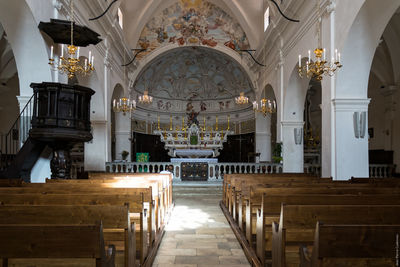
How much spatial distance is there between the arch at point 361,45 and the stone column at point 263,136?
11.3 m

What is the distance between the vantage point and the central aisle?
13.0ft

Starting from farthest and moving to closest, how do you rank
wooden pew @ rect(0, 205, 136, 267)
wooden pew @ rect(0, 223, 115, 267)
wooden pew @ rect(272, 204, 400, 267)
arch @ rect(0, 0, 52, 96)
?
1. arch @ rect(0, 0, 52, 96)
2. wooden pew @ rect(272, 204, 400, 267)
3. wooden pew @ rect(0, 205, 136, 267)
4. wooden pew @ rect(0, 223, 115, 267)

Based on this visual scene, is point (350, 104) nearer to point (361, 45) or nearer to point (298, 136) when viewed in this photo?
point (361, 45)

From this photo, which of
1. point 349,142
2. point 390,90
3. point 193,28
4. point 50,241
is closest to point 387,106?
point 390,90

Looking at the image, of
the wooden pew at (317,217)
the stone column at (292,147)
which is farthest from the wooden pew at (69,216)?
the stone column at (292,147)

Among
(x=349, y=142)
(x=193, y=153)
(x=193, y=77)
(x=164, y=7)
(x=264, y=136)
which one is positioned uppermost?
(x=164, y=7)

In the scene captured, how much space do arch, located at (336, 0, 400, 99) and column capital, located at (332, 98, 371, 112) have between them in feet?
0.33

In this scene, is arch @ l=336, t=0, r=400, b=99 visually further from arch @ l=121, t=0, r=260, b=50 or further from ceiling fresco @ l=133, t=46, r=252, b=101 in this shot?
ceiling fresco @ l=133, t=46, r=252, b=101

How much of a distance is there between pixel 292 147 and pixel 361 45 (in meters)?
6.02

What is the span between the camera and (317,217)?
271cm

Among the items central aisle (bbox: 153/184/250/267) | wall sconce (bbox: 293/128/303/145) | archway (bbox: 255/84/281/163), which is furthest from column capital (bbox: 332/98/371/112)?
archway (bbox: 255/84/281/163)

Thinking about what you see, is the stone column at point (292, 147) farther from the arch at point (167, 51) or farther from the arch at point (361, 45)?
the arch at point (167, 51)

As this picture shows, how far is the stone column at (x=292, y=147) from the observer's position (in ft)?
42.1

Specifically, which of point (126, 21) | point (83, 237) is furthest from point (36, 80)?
point (126, 21)
